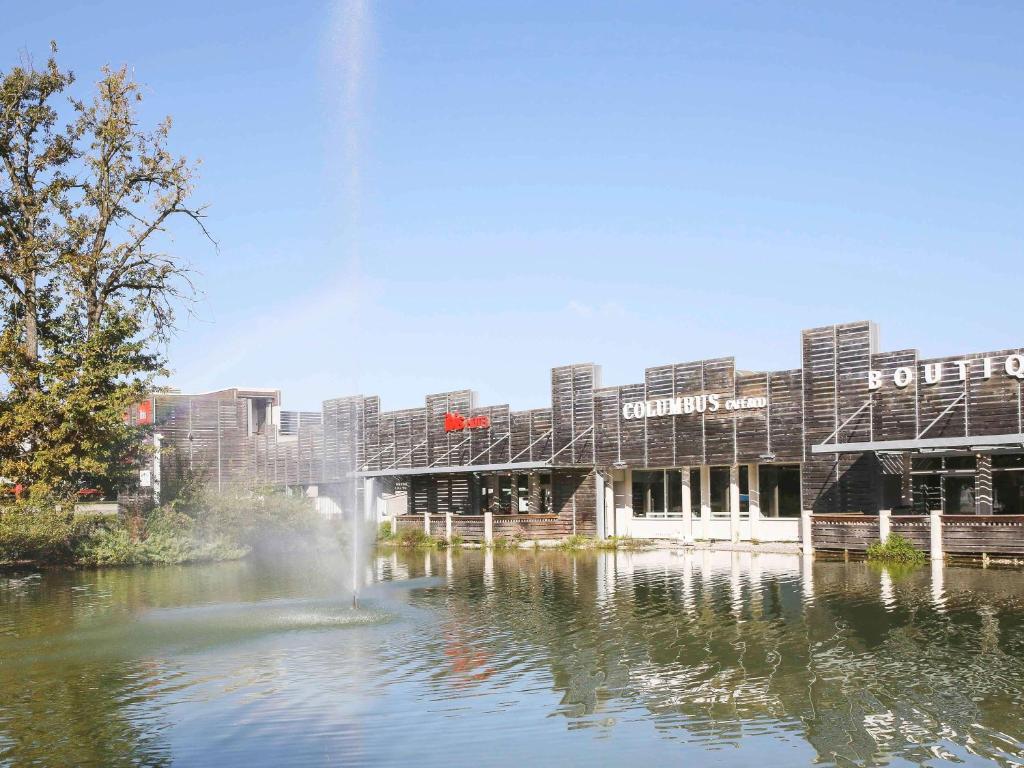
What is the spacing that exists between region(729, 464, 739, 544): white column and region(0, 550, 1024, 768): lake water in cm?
1500

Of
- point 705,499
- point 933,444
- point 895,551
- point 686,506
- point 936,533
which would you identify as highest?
point 933,444

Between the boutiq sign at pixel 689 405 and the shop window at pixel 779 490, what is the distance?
297cm

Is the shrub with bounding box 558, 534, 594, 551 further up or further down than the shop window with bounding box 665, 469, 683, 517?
further down

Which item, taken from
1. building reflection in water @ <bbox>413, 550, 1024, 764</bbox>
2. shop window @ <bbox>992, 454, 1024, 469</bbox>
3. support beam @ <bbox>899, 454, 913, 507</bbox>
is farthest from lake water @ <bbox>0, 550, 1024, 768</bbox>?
support beam @ <bbox>899, 454, 913, 507</bbox>

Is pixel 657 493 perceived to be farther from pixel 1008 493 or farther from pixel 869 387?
pixel 1008 493

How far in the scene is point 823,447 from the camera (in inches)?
1442

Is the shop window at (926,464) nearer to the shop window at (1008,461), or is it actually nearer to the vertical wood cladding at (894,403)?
the vertical wood cladding at (894,403)

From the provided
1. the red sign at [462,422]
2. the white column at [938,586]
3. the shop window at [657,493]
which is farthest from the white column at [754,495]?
the red sign at [462,422]

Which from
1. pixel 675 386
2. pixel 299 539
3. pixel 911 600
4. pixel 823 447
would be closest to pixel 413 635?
pixel 911 600

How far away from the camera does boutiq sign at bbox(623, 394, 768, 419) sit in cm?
4219

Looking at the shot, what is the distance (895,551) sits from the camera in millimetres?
33812

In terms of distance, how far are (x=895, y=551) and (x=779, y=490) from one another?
30.0 ft

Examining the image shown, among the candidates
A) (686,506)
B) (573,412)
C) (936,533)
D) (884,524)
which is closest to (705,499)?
(686,506)

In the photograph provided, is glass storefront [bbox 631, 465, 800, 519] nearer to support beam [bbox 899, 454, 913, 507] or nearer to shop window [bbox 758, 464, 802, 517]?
shop window [bbox 758, 464, 802, 517]
